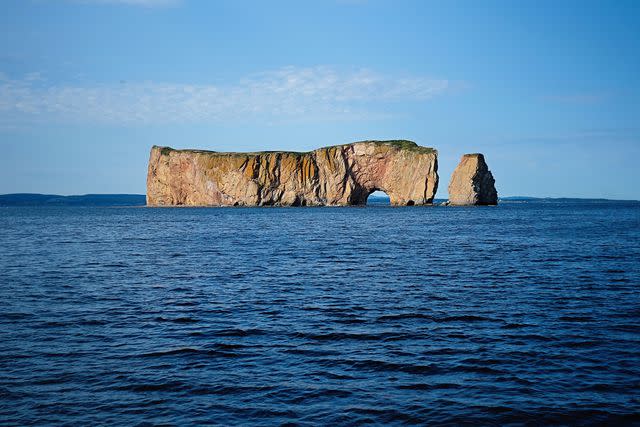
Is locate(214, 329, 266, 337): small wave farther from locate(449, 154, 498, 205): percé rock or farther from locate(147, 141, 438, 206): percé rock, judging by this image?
locate(449, 154, 498, 205): percé rock

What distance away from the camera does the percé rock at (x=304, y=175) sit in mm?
128000

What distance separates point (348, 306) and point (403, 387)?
25.1 ft

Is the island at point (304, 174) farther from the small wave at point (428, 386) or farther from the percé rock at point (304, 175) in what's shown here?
the small wave at point (428, 386)

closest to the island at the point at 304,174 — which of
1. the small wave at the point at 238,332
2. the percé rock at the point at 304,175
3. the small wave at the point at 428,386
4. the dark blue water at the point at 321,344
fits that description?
the percé rock at the point at 304,175

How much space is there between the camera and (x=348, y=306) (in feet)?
59.2

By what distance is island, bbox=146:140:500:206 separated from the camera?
128m

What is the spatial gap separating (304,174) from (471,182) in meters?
41.3

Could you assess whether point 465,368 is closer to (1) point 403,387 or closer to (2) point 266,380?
(1) point 403,387

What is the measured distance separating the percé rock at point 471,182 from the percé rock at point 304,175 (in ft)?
19.7

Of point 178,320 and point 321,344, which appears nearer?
point 321,344

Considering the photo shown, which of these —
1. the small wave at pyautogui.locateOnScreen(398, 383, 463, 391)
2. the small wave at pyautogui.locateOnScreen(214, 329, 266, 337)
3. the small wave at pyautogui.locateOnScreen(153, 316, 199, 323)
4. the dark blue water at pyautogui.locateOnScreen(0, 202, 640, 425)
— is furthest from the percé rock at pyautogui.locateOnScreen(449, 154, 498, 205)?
the small wave at pyautogui.locateOnScreen(398, 383, 463, 391)

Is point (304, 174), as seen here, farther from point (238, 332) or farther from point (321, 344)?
point (321, 344)

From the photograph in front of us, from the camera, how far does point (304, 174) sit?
449 ft

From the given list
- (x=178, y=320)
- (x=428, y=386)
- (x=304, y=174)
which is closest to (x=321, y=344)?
(x=428, y=386)
